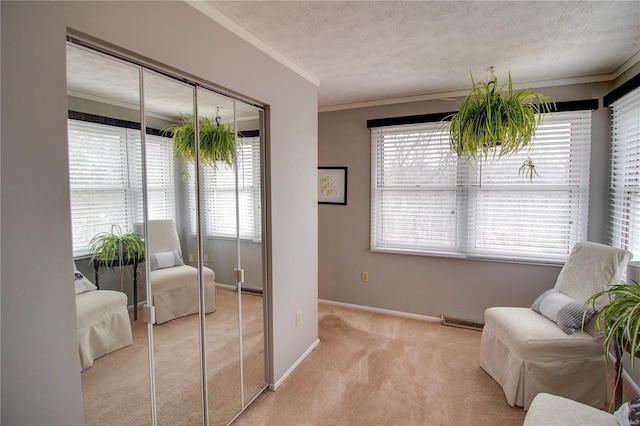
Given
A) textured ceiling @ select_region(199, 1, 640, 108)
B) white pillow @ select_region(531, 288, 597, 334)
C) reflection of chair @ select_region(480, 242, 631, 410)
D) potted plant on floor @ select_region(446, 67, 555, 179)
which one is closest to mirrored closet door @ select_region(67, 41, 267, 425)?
textured ceiling @ select_region(199, 1, 640, 108)

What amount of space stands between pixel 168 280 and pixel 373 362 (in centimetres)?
187

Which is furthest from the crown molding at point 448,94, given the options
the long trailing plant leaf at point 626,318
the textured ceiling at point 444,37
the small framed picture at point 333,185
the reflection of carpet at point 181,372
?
the reflection of carpet at point 181,372

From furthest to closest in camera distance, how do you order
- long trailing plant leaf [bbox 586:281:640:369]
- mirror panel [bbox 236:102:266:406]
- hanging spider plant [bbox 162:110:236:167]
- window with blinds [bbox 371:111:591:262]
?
window with blinds [bbox 371:111:591:262], mirror panel [bbox 236:102:266:406], hanging spider plant [bbox 162:110:236:167], long trailing plant leaf [bbox 586:281:640:369]

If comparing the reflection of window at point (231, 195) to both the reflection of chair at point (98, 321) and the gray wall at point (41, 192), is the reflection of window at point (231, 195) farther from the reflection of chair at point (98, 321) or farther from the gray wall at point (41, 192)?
the gray wall at point (41, 192)

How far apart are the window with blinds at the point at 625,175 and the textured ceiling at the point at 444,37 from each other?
0.37 m

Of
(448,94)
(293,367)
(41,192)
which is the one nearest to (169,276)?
(41,192)

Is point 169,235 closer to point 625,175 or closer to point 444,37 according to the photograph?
point 444,37

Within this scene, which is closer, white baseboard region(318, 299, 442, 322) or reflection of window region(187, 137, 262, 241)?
reflection of window region(187, 137, 262, 241)

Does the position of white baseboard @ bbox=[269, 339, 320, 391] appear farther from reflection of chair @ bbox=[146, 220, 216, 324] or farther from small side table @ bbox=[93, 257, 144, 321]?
small side table @ bbox=[93, 257, 144, 321]

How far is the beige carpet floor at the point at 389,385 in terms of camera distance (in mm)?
2090

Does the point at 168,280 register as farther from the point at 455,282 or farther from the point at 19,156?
the point at 455,282

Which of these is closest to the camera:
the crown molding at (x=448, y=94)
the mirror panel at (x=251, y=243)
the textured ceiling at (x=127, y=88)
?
the textured ceiling at (x=127, y=88)

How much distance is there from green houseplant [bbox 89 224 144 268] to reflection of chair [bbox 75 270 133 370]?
0.10 meters

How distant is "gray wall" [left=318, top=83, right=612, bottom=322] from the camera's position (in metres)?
2.95
